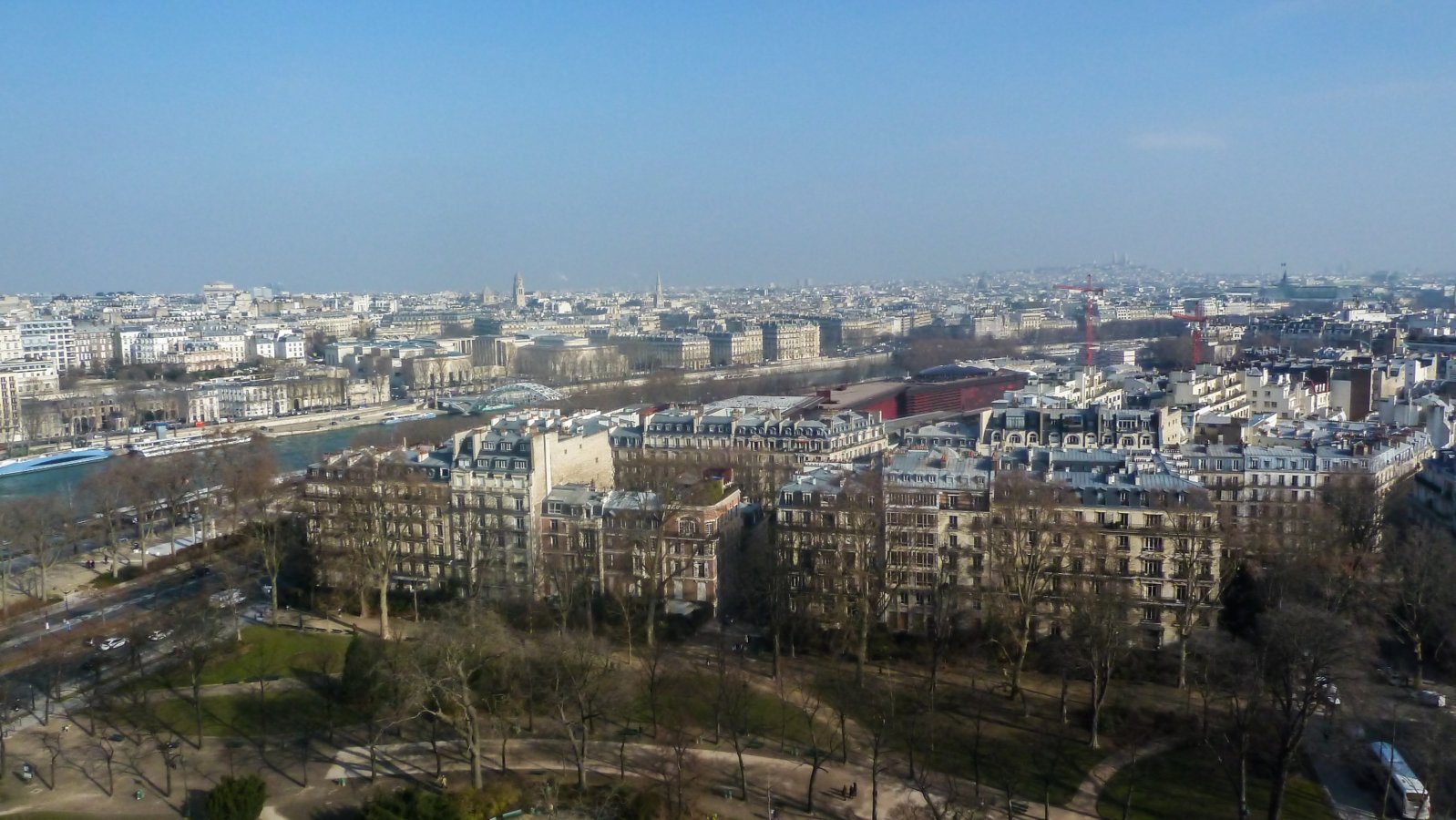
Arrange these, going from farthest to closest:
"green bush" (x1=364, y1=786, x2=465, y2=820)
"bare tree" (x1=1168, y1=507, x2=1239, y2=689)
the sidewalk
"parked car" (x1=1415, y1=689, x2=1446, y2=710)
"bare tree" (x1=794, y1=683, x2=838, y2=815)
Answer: "bare tree" (x1=1168, y1=507, x2=1239, y2=689) < "parked car" (x1=1415, y1=689, x2=1446, y2=710) < "bare tree" (x1=794, y1=683, x2=838, y2=815) < the sidewalk < "green bush" (x1=364, y1=786, x2=465, y2=820)

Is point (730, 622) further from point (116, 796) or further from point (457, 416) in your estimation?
point (457, 416)

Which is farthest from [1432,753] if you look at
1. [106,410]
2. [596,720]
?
[106,410]

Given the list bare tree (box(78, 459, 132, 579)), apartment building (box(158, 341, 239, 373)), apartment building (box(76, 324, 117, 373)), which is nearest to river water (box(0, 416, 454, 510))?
bare tree (box(78, 459, 132, 579))

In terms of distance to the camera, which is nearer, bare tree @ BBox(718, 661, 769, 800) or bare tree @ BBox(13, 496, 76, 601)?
bare tree @ BBox(718, 661, 769, 800)

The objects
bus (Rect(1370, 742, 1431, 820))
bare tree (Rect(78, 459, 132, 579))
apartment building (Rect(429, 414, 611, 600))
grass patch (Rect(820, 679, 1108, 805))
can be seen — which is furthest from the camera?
bare tree (Rect(78, 459, 132, 579))

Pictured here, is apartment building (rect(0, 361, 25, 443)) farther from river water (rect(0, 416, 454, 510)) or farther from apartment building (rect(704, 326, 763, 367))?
apartment building (rect(704, 326, 763, 367))

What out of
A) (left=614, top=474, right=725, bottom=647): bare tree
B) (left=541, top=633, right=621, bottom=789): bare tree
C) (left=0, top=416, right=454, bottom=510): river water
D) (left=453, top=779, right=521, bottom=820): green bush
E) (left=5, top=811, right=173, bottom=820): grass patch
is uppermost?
(left=614, top=474, right=725, bottom=647): bare tree

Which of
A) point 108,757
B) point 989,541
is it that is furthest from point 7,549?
point 989,541

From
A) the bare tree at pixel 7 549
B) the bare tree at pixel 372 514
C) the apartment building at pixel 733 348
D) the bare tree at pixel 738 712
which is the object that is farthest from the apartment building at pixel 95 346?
the bare tree at pixel 738 712
